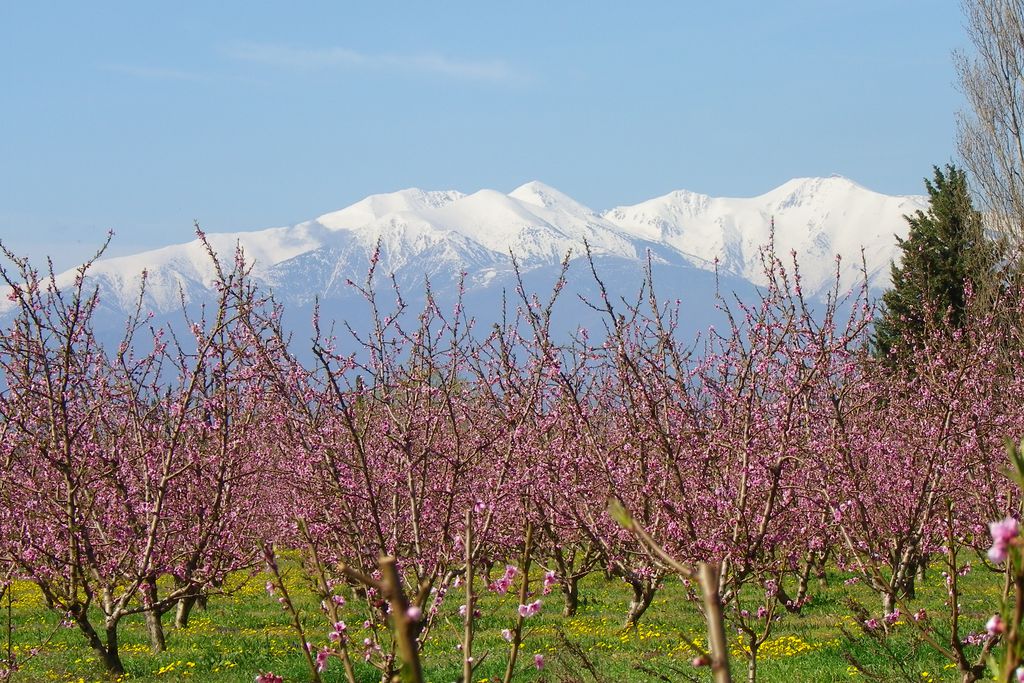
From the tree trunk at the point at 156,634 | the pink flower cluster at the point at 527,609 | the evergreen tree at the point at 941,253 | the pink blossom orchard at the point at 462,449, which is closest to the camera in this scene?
the pink flower cluster at the point at 527,609

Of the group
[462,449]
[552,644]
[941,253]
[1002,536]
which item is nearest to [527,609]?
[1002,536]

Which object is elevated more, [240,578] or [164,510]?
[164,510]

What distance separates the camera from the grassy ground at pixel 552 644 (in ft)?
30.7

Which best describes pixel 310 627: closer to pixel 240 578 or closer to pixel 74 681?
pixel 74 681

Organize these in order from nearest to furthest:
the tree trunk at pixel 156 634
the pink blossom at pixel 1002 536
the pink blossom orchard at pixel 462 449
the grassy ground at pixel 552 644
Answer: the pink blossom at pixel 1002 536, the pink blossom orchard at pixel 462 449, the grassy ground at pixel 552 644, the tree trunk at pixel 156 634

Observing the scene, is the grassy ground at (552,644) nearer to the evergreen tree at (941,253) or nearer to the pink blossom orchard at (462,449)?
the pink blossom orchard at (462,449)

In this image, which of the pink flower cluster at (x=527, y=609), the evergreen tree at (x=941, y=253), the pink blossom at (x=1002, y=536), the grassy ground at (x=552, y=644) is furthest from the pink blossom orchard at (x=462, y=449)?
the evergreen tree at (x=941, y=253)

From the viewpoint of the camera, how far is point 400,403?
891 centimetres

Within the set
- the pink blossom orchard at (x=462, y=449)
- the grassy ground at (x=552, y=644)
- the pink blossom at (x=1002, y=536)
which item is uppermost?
the pink blossom at (x=1002, y=536)

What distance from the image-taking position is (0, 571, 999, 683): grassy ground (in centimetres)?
935

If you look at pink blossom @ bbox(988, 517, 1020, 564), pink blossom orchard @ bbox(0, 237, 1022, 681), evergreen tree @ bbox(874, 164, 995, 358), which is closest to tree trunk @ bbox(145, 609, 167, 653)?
pink blossom orchard @ bbox(0, 237, 1022, 681)

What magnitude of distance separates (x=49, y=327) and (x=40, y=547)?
6.19 ft

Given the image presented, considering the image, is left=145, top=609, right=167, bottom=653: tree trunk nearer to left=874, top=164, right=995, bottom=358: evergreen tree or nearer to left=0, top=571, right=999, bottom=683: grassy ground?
left=0, top=571, right=999, bottom=683: grassy ground

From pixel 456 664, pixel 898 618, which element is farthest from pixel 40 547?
pixel 898 618
